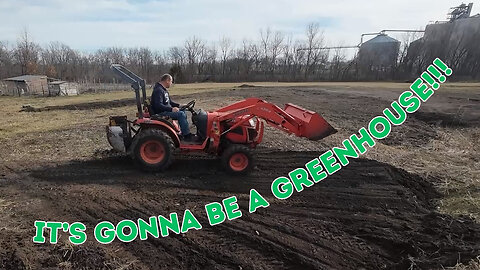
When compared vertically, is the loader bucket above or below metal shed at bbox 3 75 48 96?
above

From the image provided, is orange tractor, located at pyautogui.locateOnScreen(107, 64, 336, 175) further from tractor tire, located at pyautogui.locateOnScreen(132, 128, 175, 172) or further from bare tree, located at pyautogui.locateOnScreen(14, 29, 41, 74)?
bare tree, located at pyautogui.locateOnScreen(14, 29, 41, 74)

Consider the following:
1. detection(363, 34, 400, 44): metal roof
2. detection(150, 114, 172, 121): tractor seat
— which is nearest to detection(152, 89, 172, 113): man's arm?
detection(150, 114, 172, 121): tractor seat

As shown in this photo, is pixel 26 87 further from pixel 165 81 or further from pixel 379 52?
pixel 379 52

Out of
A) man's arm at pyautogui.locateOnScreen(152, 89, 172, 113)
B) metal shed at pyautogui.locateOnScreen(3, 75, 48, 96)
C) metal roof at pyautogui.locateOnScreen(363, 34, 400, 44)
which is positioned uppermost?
metal roof at pyautogui.locateOnScreen(363, 34, 400, 44)

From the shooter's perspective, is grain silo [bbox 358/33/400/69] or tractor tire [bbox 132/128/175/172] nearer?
tractor tire [bbox 132/128/175/172]

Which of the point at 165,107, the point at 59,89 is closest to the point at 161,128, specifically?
the point at 165,107

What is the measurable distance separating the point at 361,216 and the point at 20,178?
→ 5965 millimetres

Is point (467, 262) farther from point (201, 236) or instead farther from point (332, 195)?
point (201, 236)

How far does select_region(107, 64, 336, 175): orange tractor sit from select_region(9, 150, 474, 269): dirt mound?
35cm

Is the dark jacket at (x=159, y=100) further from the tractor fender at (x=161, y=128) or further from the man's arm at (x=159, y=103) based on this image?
the tractor fender at (x=161, y=128)

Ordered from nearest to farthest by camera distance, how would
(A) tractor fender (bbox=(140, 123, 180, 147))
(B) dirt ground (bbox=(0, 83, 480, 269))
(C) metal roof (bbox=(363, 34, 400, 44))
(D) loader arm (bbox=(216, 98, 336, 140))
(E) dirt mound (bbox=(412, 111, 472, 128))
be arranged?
(B) dirt ground (bbox=(0, 83, 480, 269)), (D) loader arm (bbox=(216, 98, 336, 140)), (A) tractor fender (bbox=(140, 123, 180, 147)), (E) dirt mound (bbox=(412, 111, 472, 128)), (C) metal roof (bbox=(363, 34, 400, 44))

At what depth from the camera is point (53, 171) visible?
20.3 feet

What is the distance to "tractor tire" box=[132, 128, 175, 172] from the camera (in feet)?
19.0

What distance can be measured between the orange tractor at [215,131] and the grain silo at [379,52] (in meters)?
56.8
